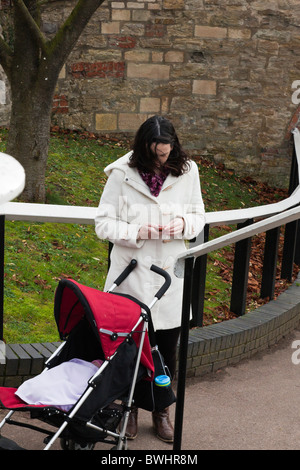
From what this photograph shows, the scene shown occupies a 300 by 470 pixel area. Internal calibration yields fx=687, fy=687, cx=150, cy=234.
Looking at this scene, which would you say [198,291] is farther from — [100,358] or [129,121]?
[129,121]

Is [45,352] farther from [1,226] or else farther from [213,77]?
[213,77]

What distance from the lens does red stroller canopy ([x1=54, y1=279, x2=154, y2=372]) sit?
315cm

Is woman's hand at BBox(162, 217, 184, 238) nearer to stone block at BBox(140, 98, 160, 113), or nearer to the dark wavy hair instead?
the dark wavy hair

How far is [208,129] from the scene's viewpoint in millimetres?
12203

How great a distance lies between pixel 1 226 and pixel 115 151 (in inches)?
275

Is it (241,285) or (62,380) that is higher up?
(62,380)

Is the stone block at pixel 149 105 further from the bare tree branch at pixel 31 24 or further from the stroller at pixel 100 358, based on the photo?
the stroller at pixel 100 358

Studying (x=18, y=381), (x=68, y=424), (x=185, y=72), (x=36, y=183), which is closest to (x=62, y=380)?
(x=68, y=424)

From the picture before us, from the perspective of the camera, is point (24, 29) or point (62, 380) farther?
point (24, 29)

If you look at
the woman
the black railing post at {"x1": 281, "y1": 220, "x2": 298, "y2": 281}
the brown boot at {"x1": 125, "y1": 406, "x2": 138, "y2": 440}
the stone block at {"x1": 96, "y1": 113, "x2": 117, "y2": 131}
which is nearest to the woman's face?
the woman

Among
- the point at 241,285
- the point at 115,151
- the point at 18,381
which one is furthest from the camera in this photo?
the point at 115,151

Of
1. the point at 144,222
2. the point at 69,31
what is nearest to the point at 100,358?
the point at 144,222

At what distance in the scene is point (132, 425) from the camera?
379cm

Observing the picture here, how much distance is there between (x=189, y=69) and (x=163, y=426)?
29.5 ft
